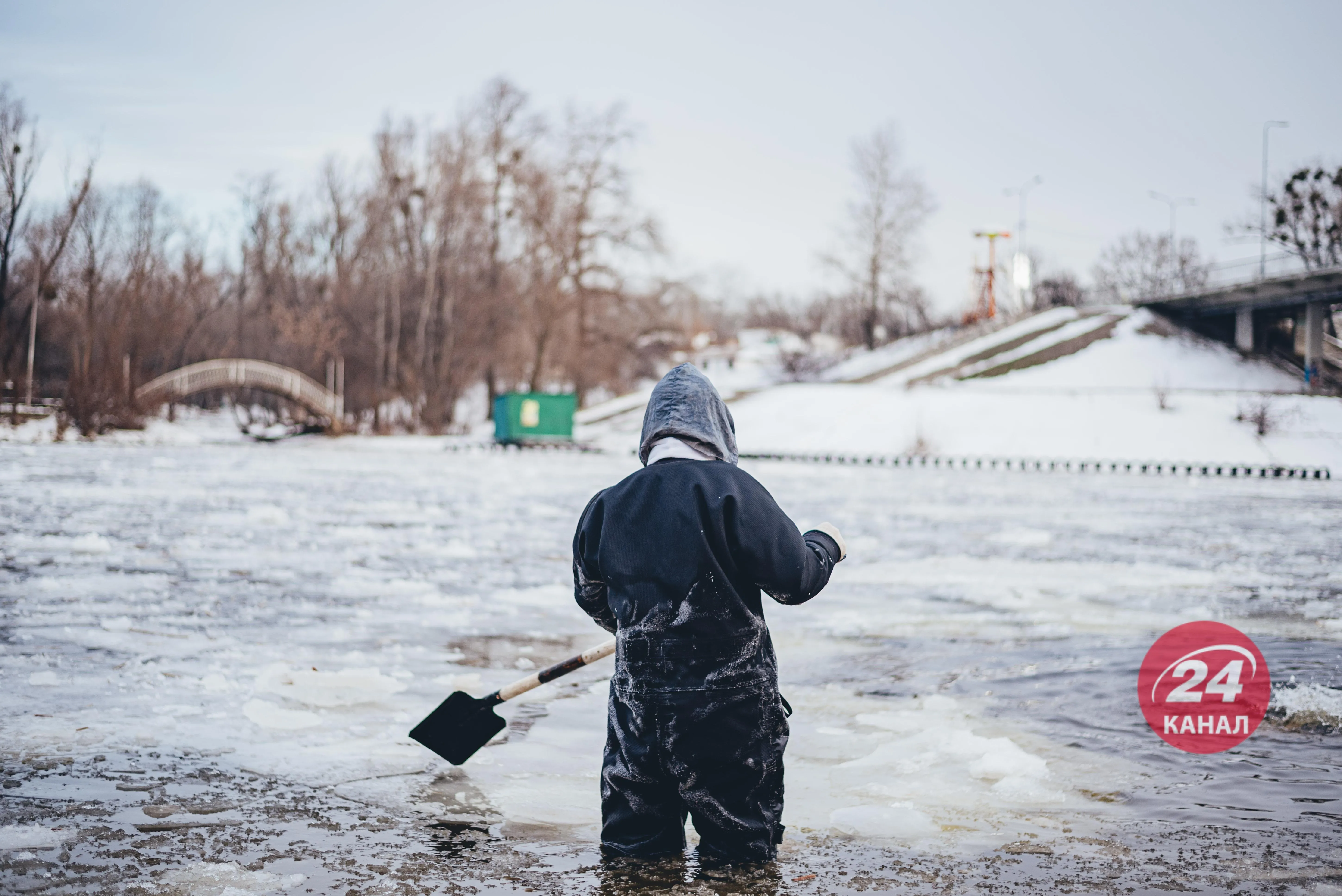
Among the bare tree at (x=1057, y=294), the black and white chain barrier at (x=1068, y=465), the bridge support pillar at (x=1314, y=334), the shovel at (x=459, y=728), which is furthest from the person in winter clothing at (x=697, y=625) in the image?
the bare tree at (x=1057, y=294)

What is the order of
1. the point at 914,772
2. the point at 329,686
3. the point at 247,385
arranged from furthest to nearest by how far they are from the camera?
the point at 247,385 → the point at 329,686 → the point at 914,772

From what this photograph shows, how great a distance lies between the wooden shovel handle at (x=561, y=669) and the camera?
3414 millimetres

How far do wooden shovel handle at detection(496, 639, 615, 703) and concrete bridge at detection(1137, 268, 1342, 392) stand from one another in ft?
129

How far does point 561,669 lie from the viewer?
3.47 meters

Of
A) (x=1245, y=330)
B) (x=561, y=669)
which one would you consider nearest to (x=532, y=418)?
(x=1245, y=330)

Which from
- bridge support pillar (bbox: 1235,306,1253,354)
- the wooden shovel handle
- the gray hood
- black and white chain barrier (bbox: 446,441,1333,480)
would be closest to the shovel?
the wooden shovel handle

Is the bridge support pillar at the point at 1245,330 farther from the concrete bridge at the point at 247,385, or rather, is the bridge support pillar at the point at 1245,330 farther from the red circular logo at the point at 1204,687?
the red circular logo at the point at 1204,687

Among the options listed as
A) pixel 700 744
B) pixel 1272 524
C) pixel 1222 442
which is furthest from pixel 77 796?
pixel 1222 442

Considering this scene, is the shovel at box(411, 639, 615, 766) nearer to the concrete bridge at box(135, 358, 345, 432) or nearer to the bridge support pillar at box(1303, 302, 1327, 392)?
the concrete bridge at box(135, 358, 345, 432)

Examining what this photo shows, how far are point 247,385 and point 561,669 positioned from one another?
39.1 m

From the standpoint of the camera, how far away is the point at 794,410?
3894 centimetres

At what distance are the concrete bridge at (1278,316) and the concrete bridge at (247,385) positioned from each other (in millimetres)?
33669

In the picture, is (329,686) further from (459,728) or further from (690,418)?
(690,418)

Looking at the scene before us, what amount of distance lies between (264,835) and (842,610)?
5.06 meters
